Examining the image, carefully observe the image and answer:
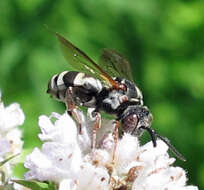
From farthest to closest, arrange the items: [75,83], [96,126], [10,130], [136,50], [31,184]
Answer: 1. [136,50]
2. [10,130]
3. [75,83]
4. [96,126]
5. [31,184]

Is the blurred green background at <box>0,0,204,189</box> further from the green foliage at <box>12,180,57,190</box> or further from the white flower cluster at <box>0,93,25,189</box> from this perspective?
the green foliage at <box>12,180,57,190</box>

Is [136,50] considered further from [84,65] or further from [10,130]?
Answer: [84,65]

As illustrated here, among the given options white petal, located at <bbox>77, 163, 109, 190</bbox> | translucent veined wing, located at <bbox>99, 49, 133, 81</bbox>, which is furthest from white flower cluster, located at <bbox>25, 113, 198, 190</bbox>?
translucent veined wing, located at <bbox>99, 49, 133, 81</bbox>

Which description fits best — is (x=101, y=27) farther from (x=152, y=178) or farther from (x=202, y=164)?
(x=152, y=178)

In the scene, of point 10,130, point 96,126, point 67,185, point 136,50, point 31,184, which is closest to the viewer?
point 67,185

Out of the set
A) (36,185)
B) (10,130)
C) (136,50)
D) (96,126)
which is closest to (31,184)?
(36,185)

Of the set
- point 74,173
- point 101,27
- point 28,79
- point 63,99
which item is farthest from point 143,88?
point 74,173
